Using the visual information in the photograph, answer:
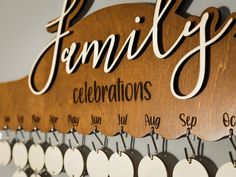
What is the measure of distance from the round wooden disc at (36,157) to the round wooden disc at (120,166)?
0.21 m

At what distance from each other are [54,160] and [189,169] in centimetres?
35

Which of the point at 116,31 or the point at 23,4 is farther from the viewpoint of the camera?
the point at 23,4

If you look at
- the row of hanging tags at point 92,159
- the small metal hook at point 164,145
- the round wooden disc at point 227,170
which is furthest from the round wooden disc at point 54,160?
the round wooden disc at point 227,170

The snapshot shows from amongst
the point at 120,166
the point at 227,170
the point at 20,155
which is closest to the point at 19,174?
the point at 20,155

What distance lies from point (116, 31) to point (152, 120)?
0.19 m

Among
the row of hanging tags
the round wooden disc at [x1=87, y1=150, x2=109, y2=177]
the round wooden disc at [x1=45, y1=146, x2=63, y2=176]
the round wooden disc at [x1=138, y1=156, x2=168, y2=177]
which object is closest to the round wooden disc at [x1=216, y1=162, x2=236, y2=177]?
the row of hanging tags

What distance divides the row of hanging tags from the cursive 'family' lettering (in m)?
0.11

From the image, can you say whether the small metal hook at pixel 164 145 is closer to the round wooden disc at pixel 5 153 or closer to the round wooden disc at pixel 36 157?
the round wooden disc at pixel 36 157

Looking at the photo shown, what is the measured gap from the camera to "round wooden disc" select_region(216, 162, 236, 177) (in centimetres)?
61

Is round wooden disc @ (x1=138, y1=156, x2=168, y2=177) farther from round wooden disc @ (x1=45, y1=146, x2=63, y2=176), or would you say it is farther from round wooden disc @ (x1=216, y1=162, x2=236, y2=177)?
round wooden disc @ (x1=45, y1=146, x2=63, y2=176)

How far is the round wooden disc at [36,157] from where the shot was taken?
0.93 m

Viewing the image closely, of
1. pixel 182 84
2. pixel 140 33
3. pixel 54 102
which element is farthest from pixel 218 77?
pixel 54 102

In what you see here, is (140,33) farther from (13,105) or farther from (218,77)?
(13,105)

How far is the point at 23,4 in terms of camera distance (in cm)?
100
